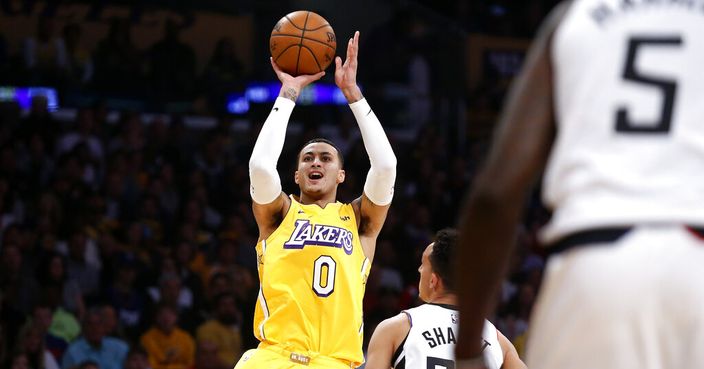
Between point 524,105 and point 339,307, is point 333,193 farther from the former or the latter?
point 524,105

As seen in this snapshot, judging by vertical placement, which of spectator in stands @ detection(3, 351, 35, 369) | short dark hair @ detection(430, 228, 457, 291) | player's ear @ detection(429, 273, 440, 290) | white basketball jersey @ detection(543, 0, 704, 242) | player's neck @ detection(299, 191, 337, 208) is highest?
white basketball jersey @ detection(543, 0, 704, 242)

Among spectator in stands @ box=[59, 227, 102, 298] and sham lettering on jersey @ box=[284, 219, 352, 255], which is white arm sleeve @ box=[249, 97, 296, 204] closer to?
sham lettering on jersey @ box=[284, 219, 352, 255]

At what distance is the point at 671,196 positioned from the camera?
7.05ft

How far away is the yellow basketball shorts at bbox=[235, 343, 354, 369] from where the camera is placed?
18.5 feet

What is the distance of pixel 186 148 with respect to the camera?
515 inches

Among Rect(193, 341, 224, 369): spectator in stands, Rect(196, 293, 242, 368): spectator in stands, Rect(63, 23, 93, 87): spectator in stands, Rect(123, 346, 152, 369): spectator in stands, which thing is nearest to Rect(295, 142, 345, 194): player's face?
Rect(123, 346, 152, 369): spectator in stands

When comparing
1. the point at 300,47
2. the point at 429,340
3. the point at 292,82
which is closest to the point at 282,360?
the point at 429,340

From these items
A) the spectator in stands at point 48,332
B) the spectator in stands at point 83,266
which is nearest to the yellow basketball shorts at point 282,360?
the spectator in stands at point 48,332

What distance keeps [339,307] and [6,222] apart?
5926 millimetres

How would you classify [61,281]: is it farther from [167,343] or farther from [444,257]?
[444,257]

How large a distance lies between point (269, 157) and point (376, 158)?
1.95ft

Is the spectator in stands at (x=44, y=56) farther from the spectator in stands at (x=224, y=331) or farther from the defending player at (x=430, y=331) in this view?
the defending player at (x=430, y=331)

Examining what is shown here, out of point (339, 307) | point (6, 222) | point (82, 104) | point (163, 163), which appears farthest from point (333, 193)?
point (82, 104)

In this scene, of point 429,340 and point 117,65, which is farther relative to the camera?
point 117,65
